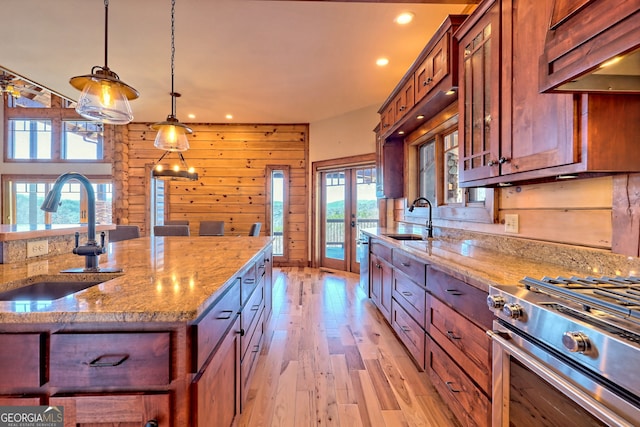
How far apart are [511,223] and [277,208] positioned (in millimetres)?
4900

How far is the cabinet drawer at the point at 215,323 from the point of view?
0.91 m

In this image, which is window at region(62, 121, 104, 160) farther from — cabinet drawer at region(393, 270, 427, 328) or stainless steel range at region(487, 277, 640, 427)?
stainless steel range at region(487, 277, 640, 427)

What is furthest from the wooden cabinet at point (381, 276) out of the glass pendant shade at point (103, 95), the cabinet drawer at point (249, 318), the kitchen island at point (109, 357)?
the glass pendant shade at point (103, 95)

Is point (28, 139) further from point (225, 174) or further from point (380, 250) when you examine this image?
point (380, 250)

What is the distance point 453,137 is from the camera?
2920 mm

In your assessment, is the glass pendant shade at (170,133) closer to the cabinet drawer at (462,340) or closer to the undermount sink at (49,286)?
the undermount sink at (49,286)

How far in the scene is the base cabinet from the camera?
826 millimetres

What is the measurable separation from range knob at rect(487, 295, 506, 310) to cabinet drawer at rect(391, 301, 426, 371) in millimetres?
909

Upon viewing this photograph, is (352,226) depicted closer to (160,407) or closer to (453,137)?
(453,137)

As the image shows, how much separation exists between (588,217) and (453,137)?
1.66m

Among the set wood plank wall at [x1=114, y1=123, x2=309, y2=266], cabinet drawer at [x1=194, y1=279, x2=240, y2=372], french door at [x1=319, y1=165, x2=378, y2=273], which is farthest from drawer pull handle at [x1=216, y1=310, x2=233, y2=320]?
wood plank wall at [x1=114, y1=123, x2=309, y2=266]

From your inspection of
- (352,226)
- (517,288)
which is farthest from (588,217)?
(352,226)

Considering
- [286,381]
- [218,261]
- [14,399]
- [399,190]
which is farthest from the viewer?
[399,190]

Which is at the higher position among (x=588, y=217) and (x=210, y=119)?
(x=210, y=119)
